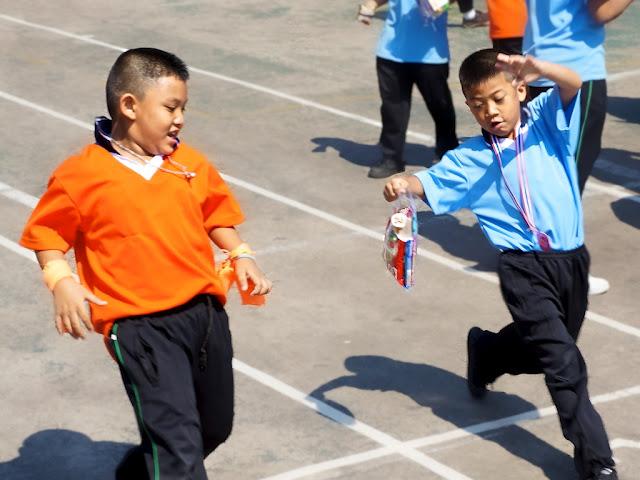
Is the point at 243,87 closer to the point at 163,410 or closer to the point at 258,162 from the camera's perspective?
the point at 258,162

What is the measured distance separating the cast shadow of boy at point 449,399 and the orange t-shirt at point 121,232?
82.0 inches

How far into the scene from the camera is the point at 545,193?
6176 mm

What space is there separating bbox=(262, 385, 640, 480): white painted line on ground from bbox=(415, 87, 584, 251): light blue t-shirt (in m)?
1.09

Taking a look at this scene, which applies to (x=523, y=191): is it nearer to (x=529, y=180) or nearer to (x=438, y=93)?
(x=529, y=180)

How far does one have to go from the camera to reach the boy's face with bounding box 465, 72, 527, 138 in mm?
6043

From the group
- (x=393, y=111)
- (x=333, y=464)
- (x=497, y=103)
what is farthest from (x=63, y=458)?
(x=393, y=111)

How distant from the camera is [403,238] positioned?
612cm

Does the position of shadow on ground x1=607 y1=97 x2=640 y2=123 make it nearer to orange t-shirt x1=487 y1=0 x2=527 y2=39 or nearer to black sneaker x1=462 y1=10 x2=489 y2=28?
orange t-shirt x1=487 y1=0 x2=527 y2=39

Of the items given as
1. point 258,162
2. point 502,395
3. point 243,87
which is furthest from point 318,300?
point 243,87

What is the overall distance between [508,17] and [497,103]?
5.14 m

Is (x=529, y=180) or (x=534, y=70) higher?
(x=534, y=70)

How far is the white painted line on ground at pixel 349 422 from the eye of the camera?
21.3 ft

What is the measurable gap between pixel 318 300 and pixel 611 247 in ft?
7.68

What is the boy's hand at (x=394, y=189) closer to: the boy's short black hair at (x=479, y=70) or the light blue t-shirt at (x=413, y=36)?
the boy's short black hair at (x=479, y=70)
